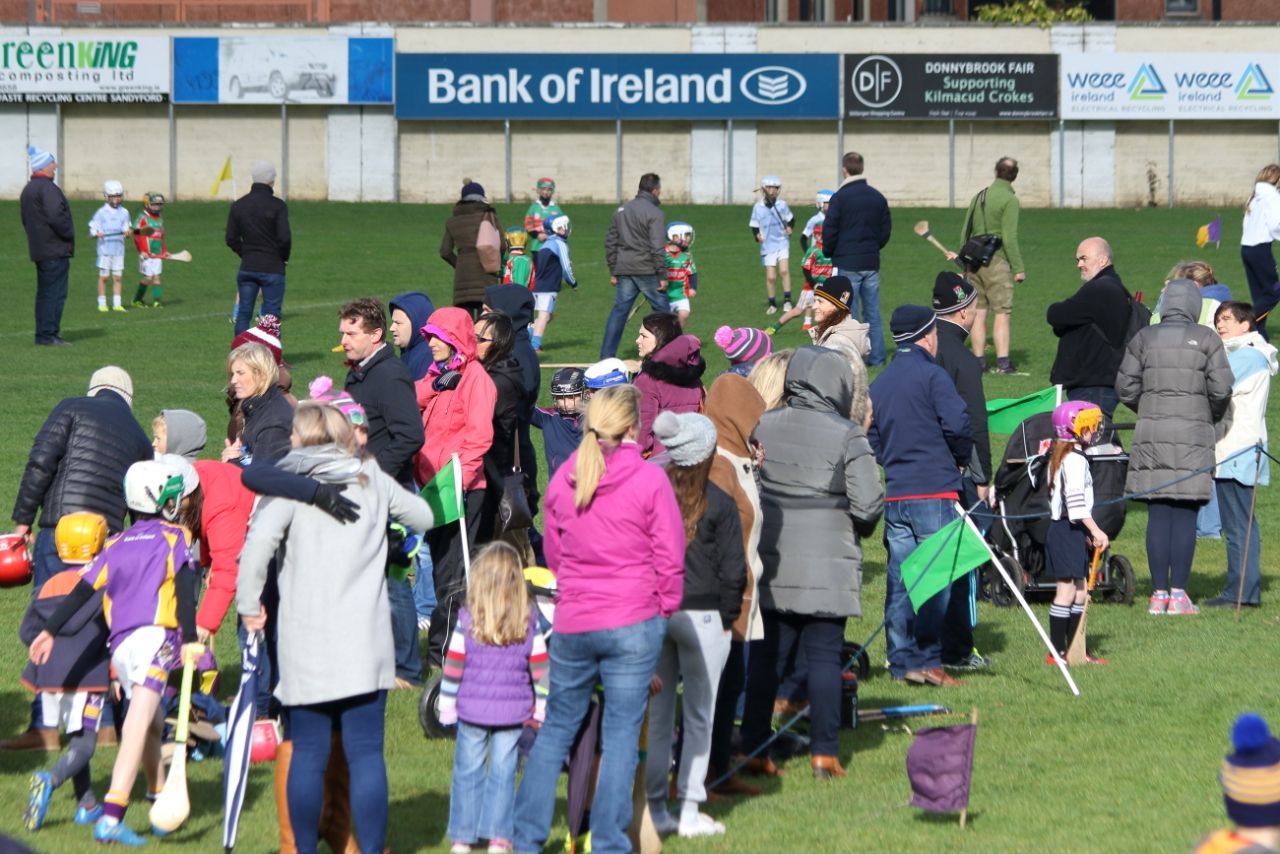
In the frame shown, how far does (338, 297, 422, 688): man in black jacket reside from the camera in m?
9.18

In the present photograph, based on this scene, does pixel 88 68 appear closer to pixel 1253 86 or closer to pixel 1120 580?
pixel 1253 86

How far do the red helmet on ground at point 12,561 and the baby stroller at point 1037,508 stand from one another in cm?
553

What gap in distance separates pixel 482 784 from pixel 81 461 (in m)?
2.70

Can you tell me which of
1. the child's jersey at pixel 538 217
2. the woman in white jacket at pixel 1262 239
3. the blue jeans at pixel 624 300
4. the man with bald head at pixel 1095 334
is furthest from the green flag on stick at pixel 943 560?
the child's jersey at pixel 538 217

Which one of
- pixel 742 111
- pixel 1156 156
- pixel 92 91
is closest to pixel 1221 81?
pixel 1156 156

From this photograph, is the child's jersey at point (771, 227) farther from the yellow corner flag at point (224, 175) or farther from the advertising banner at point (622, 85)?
the yellow corner flag at point (224, 175)

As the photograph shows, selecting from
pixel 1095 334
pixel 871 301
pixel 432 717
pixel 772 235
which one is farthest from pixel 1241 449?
pixel 772 235

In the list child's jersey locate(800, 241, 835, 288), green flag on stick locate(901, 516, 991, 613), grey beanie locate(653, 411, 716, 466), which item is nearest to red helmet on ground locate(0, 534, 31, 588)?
grey beanie locate(653, 411, 716, 466)

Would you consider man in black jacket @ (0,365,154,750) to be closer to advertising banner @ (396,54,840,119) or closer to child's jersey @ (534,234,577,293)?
child's jersey @ (534,234,577,293)

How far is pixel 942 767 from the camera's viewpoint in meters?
7.23

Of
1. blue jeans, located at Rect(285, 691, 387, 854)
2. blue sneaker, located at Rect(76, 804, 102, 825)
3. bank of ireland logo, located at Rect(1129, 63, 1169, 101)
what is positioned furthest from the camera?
bank of ireland logo, located at Rect(1129, 63, 1169, 101)

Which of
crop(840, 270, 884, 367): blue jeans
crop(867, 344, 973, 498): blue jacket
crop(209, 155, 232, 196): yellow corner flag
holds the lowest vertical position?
crop(867, 344, 973, 498): blue jacket

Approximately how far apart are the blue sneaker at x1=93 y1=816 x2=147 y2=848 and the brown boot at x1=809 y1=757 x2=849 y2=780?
2730mm

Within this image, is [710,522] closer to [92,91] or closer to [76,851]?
[76,851]
